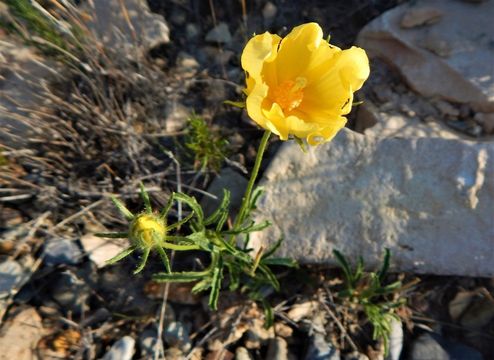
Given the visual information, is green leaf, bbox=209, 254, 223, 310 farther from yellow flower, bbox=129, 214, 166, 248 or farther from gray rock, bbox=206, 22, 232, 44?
gray rock, bbox=206, 22, 232, 44

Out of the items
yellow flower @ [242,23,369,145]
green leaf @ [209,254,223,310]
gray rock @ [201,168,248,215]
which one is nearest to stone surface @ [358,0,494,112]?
gray rock @ [201,168,248,215]

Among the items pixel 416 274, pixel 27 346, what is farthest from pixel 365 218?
pixel 27 346

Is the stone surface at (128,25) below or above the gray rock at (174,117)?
above

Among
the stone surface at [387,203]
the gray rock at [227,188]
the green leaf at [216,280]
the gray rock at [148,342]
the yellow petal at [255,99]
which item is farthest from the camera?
the gray rock at [227,188]

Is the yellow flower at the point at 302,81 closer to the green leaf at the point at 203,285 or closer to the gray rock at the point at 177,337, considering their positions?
the green leaf at the point at 203,285

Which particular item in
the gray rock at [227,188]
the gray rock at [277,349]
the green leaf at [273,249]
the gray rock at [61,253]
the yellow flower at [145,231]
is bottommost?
the gray rock at [277,349]

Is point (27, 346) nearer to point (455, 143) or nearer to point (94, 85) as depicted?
point (94, 85)

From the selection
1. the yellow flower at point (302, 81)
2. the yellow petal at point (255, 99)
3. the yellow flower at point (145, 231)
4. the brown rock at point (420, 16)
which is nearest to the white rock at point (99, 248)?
the yellow flower at point (145, 231)
